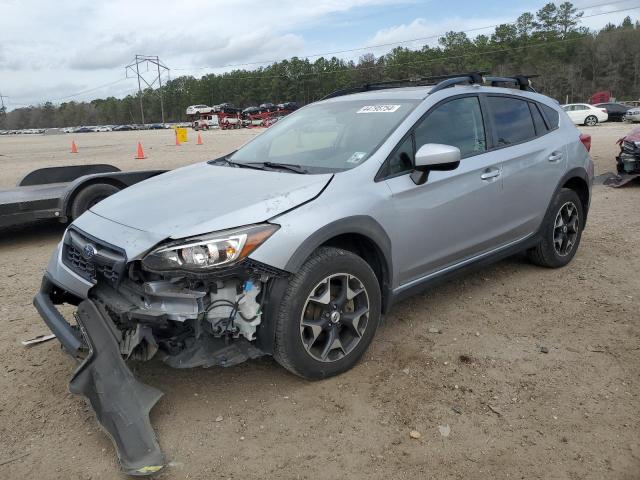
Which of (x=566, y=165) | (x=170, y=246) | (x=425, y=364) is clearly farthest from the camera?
(x=566, y=165)

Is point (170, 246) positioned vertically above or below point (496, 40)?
below

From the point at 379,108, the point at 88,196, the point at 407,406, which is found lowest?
the point at 407,406

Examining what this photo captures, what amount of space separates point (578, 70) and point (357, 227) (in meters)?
92.9

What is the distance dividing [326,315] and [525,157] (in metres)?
2.40

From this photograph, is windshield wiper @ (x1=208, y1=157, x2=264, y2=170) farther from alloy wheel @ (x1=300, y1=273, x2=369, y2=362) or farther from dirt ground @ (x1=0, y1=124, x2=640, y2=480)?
dirt ground @ (x1=0, y1=124, x2=640, y2=480)

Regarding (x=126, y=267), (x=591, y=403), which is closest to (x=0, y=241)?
(x=126, y=267)

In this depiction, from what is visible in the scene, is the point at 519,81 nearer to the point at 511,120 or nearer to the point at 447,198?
the point at 511,120

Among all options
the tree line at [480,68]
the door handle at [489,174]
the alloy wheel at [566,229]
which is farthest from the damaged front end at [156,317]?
the tree line at [480,68]

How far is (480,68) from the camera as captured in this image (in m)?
85.9

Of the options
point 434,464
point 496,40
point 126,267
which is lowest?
point 434,464

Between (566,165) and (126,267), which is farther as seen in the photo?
(566,165)

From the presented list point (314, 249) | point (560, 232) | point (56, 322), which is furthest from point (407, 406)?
point (560, 232)

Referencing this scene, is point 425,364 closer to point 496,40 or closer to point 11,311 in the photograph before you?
point 11,311

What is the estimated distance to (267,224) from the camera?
294cm
